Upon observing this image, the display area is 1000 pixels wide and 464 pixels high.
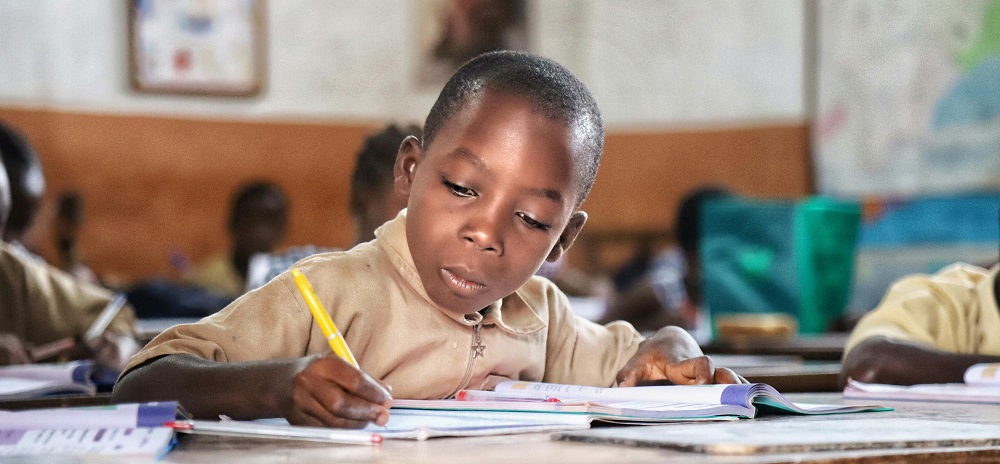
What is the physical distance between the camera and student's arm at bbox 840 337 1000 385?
149 centimetres

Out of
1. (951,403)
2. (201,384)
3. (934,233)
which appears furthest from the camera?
(934,233)

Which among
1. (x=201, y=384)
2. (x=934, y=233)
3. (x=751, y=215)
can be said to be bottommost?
(x=934, y=233)

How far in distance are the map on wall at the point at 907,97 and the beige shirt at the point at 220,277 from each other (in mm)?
2764

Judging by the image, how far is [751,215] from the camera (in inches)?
122

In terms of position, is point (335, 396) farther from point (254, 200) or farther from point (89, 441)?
point (254, 200)

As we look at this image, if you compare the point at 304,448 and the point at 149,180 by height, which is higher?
the point at 304,448

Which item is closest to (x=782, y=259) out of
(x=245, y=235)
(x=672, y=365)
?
(x=672, y=365)

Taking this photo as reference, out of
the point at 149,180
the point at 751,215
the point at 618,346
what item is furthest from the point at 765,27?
the point at 618,346

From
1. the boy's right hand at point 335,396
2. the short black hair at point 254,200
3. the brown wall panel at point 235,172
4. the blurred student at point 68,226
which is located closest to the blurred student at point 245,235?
the short black hair at point 254,200

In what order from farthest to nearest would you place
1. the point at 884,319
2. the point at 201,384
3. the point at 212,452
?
the point at 884,319
the point at 201,384
the point at 212,452

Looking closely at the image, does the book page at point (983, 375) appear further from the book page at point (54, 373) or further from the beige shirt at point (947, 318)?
the book page at point (54, 373)

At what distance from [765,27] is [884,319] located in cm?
419

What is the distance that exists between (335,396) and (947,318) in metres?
1.18

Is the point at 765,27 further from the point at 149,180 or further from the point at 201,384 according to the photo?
the point at 201,384
